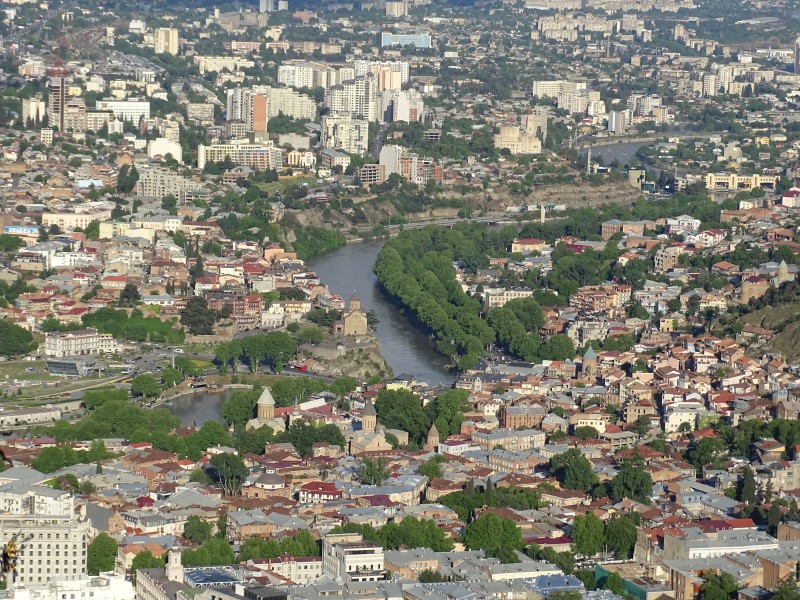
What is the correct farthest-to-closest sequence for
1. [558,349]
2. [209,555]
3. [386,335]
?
1. [386,335]
2. [558,349]
3. [209,555]

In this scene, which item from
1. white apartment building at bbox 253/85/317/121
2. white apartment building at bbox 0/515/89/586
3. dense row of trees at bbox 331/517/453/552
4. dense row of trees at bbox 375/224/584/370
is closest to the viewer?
white apartment building at bbox 0/515/89/586

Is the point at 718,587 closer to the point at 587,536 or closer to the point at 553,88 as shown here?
the point at 587,536

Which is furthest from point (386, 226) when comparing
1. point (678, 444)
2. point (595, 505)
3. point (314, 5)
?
point (314, 5)

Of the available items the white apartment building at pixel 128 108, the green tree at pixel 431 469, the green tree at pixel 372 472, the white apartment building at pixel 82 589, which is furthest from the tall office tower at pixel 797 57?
the white apartment building at pixel 82 589

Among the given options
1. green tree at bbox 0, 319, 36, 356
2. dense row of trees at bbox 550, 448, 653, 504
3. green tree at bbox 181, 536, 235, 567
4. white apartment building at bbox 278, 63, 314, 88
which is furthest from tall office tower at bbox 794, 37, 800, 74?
green tree at bbox 181, 536, 235, 567

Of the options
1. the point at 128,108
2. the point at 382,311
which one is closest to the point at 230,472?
the point at 382,311

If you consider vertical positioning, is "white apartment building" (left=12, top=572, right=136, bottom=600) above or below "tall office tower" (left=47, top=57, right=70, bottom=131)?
above

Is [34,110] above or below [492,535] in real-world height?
below

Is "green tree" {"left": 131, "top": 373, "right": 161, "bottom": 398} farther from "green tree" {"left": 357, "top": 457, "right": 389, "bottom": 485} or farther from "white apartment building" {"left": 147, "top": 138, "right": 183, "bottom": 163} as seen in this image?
"white apartment building" {"left": 147, "top": 138, "right": 183, "bottom": 163}
